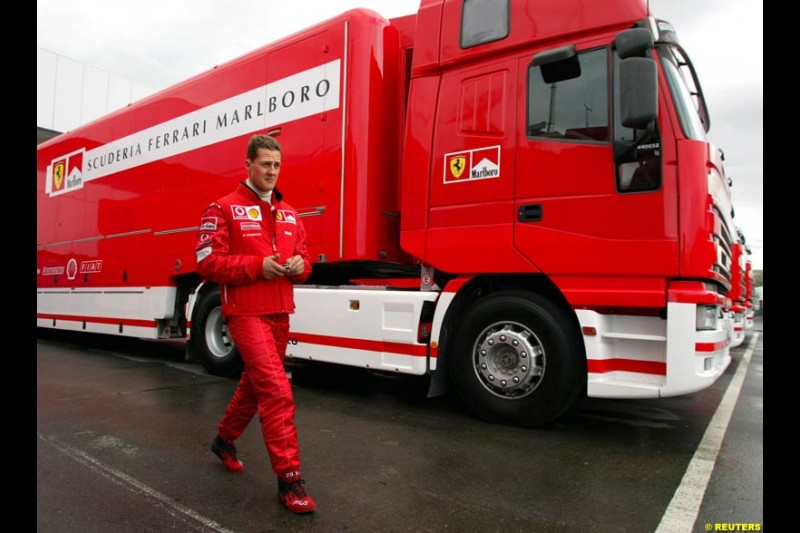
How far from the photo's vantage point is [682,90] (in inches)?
153

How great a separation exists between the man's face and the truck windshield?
2667 millimetres

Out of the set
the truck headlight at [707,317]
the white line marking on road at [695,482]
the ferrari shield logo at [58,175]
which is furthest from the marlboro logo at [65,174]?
the white line marking on road at [695,482]

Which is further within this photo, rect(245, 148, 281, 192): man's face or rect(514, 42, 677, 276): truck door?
rect(514, 42, 677, 276): truck door

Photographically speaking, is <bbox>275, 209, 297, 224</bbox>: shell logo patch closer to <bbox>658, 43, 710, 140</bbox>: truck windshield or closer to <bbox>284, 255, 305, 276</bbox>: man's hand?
<bbox>284, 255, 305, 276</bbox>: man's hand

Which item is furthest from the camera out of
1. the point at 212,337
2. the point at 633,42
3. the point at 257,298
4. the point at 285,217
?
the point at 212,337

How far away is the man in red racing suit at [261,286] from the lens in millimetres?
2670

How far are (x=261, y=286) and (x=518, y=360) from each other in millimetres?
2073

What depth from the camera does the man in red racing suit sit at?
267 cm

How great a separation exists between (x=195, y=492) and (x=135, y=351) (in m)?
6.62

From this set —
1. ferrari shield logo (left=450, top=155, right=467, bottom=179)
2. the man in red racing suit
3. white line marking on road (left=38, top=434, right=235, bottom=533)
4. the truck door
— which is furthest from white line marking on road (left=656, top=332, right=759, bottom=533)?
ferrari shield logo (left=450, top=155, right=467, bottom=179)

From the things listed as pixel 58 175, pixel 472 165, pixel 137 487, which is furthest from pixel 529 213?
pixel 58 175

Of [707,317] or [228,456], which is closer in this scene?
[228,456]

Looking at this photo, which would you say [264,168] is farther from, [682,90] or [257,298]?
[682,90]

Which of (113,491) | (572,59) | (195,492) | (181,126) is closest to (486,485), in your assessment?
(195,492)
